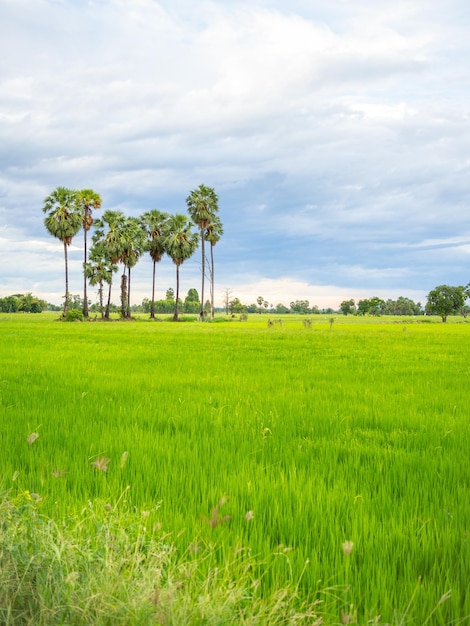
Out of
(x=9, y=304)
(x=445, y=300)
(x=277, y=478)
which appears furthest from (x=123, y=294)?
(x=9, y=304)

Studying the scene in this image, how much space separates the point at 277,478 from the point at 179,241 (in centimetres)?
8379

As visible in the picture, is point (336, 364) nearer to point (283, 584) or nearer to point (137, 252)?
point (283, 584)

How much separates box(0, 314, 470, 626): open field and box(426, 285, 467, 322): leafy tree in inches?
5433

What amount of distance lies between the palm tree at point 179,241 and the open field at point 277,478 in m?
77.4

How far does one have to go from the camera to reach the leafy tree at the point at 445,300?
437ft

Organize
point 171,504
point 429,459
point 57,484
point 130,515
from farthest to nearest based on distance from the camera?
point 429,459 → point 57,484 → point 171,504 → point 130,515

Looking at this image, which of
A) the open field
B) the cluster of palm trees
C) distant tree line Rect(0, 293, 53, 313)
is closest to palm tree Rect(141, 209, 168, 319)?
the cluster of palm trees

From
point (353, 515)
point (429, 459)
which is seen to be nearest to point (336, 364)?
point (429, 459)

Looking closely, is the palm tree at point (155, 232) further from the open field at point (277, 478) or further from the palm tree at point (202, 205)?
the open field at point (277, 478)

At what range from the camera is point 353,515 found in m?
2.95

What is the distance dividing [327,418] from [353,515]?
320 centimetres

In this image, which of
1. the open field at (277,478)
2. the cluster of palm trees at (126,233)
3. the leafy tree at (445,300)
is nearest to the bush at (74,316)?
the cluster of palm trees at (126,233)

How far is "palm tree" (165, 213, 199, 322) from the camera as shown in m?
85.2

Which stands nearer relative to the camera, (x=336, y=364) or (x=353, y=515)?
(x=353, y=515)
